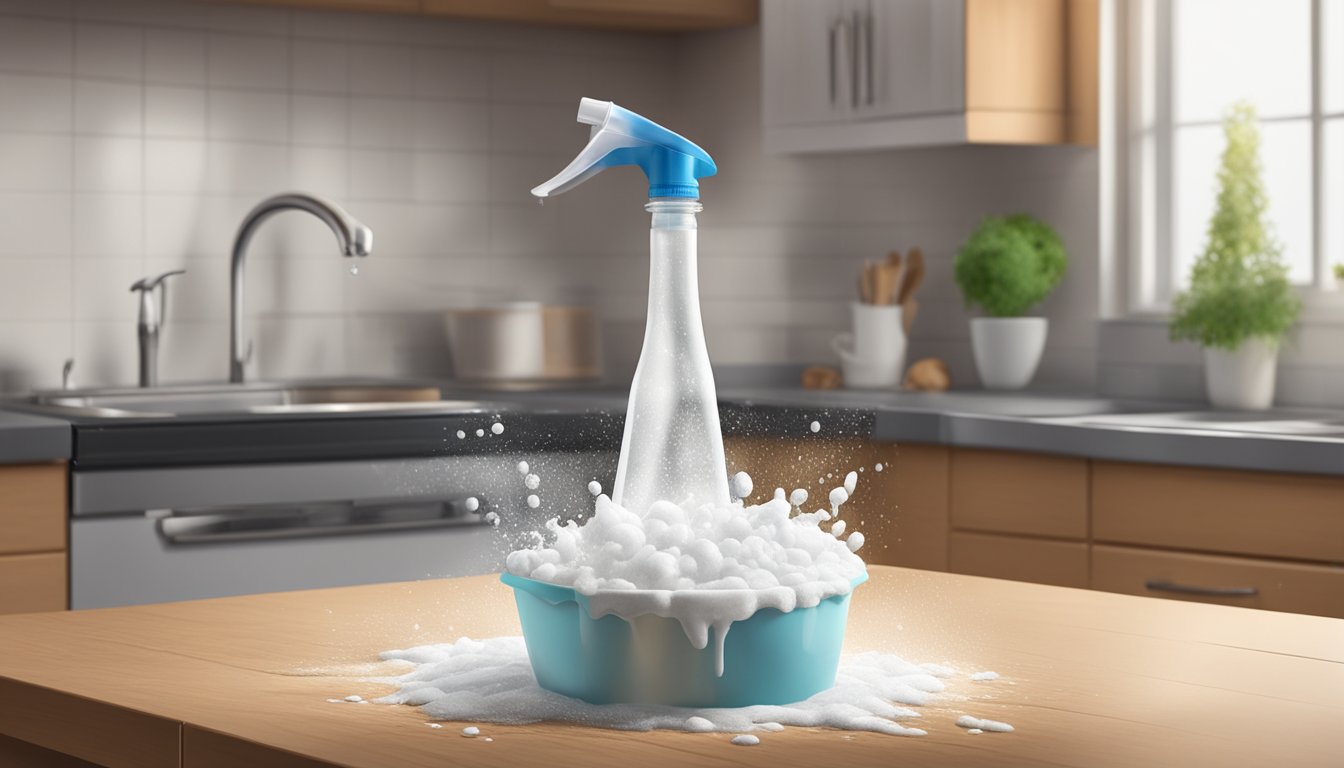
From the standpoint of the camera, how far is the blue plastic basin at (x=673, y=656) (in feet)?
3.02

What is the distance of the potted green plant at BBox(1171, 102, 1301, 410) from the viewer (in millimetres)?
3109

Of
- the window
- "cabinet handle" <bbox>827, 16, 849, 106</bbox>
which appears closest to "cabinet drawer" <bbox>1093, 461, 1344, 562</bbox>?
the window

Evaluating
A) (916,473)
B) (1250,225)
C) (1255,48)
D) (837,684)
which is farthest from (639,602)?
(1255,48)

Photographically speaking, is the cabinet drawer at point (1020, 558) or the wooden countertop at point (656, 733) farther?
the cabinet drawer at point (1020, 558)

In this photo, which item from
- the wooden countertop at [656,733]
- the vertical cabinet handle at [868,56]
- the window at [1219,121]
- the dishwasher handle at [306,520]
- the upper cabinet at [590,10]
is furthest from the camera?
the vertical cabinet handle at [868,56]

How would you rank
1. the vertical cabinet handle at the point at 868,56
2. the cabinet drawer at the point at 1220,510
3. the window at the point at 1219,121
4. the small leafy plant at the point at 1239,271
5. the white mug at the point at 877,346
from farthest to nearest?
the white mug at the point at 877,346, the vertical cabinet handle at the point at 868,56, the window at the point at 1219,121, the small leafy plant at the point at 1239,271, the cabinet drawer at the point at 1220,510

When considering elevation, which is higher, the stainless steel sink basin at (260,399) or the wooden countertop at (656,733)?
the stainless steel sink basin at (260,399)

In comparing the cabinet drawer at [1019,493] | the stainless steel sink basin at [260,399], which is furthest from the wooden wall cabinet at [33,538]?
the cabinet drawer at [1019,493]

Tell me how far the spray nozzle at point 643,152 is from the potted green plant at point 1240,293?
2334 mm

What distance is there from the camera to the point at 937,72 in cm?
342

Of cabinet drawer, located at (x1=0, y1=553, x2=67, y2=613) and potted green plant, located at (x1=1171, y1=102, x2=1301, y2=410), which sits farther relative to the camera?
potted green plant, located at (x1=1171, y1=102, x2=1301, y2=410)

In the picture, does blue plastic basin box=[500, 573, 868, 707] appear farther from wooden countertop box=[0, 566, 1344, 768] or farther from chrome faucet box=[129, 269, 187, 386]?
chrome faucet box=[129, 269, 187, 386]

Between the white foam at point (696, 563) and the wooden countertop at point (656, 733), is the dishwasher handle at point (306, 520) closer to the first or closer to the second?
the wooden countertop at point (656, 733)

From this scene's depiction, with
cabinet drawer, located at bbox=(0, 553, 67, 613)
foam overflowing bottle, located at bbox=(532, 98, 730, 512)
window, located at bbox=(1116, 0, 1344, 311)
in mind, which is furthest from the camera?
window, located at bbox=(1116, 0, 1344, 311)
